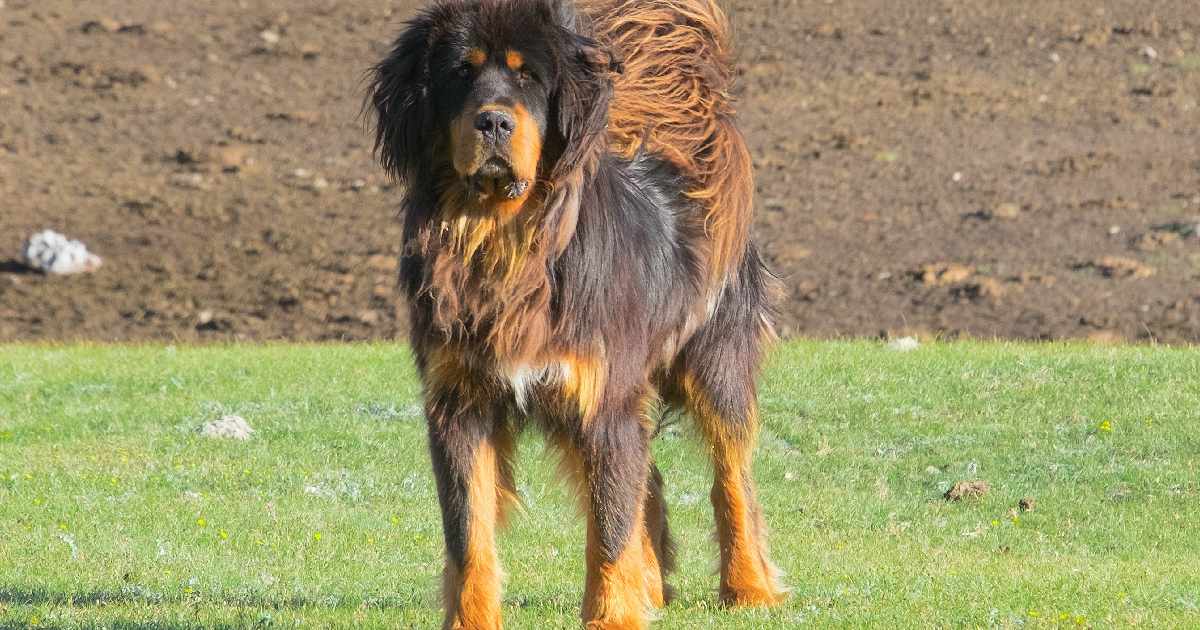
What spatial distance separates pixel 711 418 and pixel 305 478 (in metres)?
3.94

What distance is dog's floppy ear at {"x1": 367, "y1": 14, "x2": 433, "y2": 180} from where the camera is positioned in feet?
19.6

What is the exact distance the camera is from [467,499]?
6.10 m

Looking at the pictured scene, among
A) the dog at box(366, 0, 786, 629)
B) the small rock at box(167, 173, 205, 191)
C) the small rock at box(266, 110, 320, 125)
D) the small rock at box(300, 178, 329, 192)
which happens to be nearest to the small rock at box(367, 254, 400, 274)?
the small rock at box(300, 178, 329, 192)

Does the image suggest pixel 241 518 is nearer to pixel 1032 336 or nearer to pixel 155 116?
pixel 1032 336

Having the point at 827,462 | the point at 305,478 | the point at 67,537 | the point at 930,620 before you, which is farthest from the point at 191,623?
the point at 827,462

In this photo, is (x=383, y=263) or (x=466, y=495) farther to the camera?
(x=383, y=263)

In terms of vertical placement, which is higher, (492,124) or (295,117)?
(492,124)

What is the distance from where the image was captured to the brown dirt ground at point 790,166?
54.0 feet

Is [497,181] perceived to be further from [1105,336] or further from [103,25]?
[103,25]

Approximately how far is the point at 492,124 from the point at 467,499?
1394 mm

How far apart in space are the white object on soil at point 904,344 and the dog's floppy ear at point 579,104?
816 cm

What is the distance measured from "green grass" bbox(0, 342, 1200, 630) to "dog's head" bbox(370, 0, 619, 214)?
1434mm

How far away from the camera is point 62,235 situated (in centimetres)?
1816

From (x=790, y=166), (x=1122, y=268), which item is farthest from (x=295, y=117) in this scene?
(x=1122, y=268)
